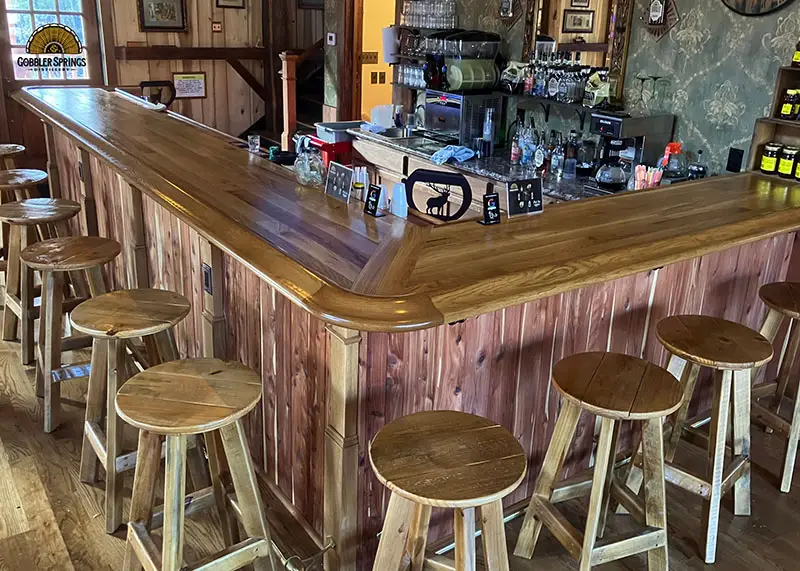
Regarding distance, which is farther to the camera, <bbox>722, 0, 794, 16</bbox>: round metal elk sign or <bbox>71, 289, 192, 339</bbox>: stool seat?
<bbox>722, 0, 794, 16</bbox>: round metal elk sign

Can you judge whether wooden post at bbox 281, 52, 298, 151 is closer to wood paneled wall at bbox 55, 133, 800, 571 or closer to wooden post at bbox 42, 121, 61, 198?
wooden post at bbox 42, 121, 61, 198

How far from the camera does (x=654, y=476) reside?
1.91 meters

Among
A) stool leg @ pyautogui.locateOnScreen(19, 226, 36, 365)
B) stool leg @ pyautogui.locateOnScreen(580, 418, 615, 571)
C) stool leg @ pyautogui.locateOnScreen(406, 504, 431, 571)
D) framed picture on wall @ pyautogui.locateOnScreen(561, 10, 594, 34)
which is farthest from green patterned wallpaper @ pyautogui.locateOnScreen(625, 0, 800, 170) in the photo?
stool leg @ pyautogui.locateOnScreen(19, 226, 36, 365)

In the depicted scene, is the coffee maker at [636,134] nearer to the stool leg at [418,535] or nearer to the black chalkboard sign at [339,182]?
the black chalkboard sign at [339,182]

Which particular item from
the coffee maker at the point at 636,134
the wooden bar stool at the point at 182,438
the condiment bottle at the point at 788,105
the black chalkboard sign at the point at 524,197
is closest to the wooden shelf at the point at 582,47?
the coffee maker at the point at 636,134

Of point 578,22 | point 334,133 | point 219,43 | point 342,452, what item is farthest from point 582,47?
point 219,43

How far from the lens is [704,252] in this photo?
201 centimetres

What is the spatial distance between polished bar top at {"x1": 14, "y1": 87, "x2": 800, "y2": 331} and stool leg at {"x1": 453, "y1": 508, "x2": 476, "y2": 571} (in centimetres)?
42

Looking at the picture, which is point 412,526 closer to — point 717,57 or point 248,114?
point 717,57

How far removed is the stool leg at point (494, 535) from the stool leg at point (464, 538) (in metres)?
0.07

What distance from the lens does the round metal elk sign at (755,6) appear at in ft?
9.97

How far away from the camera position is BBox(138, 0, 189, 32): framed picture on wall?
6.63 m

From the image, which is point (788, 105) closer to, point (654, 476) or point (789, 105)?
point (789, 105)

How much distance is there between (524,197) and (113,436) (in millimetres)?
1442
